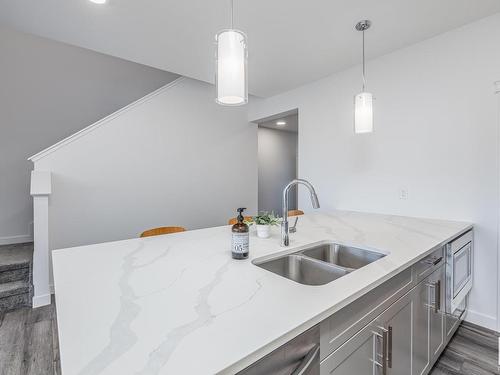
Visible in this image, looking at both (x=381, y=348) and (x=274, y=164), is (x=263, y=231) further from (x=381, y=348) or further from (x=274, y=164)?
(x=274, y=164)

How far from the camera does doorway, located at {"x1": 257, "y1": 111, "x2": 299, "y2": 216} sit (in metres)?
5.50

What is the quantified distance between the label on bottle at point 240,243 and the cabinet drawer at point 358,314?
501 millimetres


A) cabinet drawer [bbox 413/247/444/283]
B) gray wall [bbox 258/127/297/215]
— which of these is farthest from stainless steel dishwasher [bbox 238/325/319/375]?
gray wall [bbox 258/127/297/215]

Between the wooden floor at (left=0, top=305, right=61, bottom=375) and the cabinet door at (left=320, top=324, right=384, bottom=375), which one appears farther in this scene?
the wooden floor at (left=0, top=305, right=61, bottom=375)

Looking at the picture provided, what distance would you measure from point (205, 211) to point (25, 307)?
7.34 feet

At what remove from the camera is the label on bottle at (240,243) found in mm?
Answer: 1209

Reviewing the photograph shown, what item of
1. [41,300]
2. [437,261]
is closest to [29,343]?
[41,300]

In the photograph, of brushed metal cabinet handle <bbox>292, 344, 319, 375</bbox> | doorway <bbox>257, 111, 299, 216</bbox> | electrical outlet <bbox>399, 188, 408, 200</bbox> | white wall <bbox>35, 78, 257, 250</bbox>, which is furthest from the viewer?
doorway <bbox>257, 111, 299, 216</bbox>

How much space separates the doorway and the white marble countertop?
13.4 ft

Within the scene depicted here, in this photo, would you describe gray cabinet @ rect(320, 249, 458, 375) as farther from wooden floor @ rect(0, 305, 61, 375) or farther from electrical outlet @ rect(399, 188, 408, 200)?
wooden floor @ rect(0, 305, 61, 375)

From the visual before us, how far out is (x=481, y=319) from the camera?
6.97ft

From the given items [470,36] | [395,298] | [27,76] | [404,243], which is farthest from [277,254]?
[27,76]

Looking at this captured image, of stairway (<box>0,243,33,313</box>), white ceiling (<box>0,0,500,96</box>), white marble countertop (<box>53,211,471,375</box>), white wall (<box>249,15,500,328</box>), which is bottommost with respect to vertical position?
stairway (<box>0,243,33,313</box>)

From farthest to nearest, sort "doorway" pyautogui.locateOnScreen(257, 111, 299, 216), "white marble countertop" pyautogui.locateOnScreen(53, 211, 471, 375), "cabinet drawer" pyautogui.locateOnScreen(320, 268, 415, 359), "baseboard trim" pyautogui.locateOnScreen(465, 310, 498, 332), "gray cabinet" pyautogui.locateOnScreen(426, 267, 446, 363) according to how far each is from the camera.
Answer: "doorway" pyautogui.locateOnScreen(257, 111, 299, 216)
"baseboard trim" pyautogui.locateOnScreen(465, 310, 498, 332)
"gray cabinet" pyautogui.locateOnScreen(426, 267, 446, 363)
"cabinet drawer" pyautogui.locateOnScreen(320, 268, 415, 359)
"white marble countertop" pyautogui.locateOnScreen(53, 211, 471, 375)
